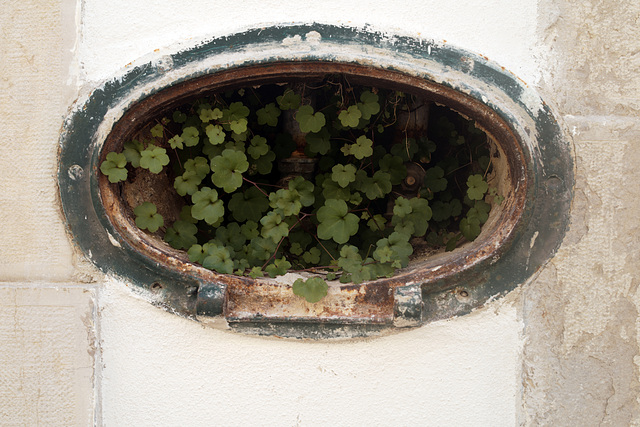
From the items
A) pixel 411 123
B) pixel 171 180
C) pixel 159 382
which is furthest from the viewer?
pixel 411 123

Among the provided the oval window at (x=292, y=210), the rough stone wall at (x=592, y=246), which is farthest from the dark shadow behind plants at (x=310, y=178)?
the rough stone wall at (x=592, y=246)

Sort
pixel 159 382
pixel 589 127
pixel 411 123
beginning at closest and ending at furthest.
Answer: pixel 589 127, pixel 159 382, pixel 411 123

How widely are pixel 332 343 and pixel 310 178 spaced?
94cm

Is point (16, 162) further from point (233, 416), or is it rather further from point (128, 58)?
point (233, 416)

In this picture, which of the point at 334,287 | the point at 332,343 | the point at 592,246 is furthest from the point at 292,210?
the point at 592,246

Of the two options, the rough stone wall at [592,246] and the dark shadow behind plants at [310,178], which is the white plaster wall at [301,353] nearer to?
the rough stone wall at [592,246]

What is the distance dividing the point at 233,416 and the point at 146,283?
0.48 m

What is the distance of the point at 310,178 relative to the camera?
7.08 feet

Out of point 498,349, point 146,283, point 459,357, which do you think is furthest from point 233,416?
point 498,349

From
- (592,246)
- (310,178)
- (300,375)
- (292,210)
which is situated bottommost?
(300,375)

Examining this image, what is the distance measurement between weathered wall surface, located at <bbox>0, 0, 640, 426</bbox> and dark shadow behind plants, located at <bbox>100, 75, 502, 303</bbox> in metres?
0.24

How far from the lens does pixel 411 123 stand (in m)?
2.18

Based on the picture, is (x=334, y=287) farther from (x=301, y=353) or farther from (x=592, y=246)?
(x=592, y=246)

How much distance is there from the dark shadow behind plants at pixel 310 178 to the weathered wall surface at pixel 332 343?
0.24 meters
